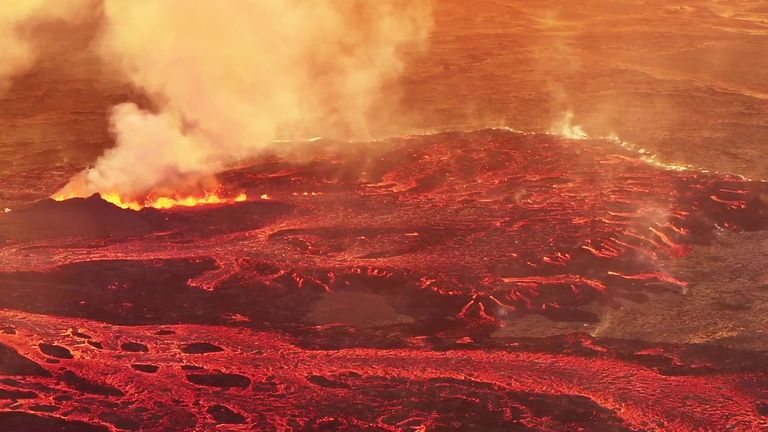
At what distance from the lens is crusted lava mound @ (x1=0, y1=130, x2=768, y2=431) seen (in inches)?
271

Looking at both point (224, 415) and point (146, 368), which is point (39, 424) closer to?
point (146, 368)

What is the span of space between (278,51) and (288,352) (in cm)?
1311

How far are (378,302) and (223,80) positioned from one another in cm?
897

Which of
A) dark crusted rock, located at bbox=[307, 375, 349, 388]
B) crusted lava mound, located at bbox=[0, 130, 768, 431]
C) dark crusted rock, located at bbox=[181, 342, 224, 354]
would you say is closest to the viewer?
crusted lava mound, located at bbox=[0, 130, 768, 431]

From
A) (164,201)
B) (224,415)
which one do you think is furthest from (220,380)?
(164,201)

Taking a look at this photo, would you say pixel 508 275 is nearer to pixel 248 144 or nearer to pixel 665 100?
pixel 248 144

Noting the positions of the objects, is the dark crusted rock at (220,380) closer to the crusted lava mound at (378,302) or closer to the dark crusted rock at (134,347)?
the crusted lava mound at (378,302)

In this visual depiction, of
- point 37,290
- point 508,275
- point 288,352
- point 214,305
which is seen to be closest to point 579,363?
point 508,275

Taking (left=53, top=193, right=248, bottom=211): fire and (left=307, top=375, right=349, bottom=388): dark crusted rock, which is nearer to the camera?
(left=307, top=375, right=349, bottom=388): dark crusted rock

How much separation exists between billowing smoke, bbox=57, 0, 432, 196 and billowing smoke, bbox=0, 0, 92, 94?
90.0 inches

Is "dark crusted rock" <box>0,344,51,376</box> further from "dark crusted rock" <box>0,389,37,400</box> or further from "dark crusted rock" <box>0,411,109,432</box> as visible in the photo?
"dark crusted rock" <box>0,411,109,432</box>

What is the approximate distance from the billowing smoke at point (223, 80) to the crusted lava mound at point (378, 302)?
3.47 ft

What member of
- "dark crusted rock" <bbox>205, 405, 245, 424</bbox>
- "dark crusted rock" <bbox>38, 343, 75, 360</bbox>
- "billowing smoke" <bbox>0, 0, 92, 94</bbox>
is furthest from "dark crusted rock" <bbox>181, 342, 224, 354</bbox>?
"billowing smoke" <bbox>0, 0, 92, 94</bbox>

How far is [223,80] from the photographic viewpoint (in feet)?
52.9
